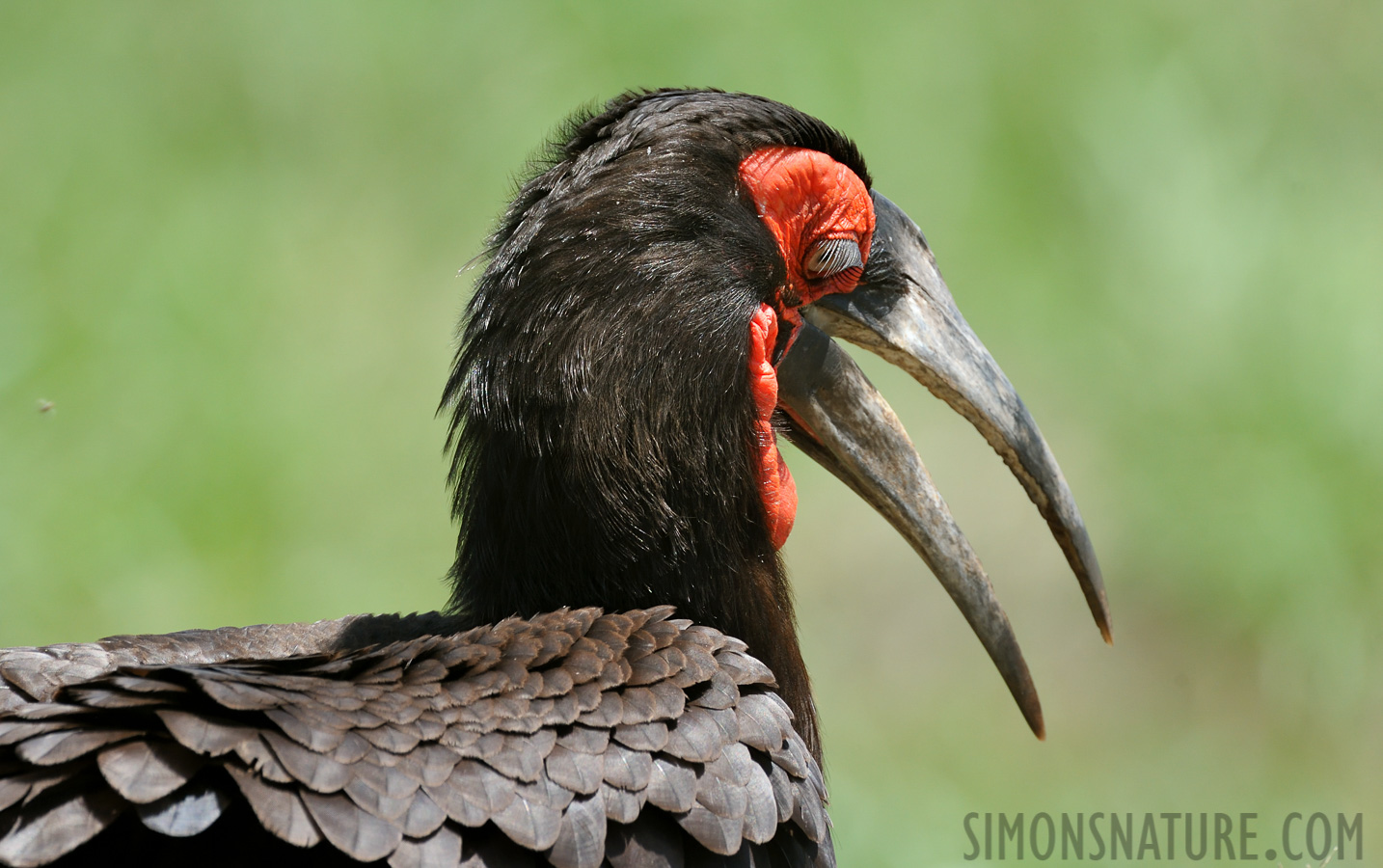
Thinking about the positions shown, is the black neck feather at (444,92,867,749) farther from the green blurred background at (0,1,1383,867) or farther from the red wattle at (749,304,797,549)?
the green blurred background at (0,1,1383,867)

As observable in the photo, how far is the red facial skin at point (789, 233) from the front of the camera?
2.96m

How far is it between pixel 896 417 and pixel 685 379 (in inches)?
25.1

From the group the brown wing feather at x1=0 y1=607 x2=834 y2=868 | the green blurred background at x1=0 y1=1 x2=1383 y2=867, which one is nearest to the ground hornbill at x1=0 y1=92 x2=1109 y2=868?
the brown wing feather at x1=0 y1=607 x2=834 y2=868

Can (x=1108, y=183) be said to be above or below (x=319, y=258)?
above

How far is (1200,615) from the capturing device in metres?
7.12

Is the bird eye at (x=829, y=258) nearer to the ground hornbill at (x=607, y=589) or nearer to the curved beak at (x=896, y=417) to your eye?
the ground hornbill at (x=607, y=589)

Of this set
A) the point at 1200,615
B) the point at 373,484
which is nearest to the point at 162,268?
the point at 373,484

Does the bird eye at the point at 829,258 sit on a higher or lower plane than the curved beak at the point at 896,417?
higher

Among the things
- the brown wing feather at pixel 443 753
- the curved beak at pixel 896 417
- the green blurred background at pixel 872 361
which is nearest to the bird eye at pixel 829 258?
the curved beak at pixel 896 417

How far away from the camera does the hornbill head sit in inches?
110

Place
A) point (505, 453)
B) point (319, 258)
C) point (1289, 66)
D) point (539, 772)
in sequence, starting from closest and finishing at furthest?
point (539, 772) → point (505, 453) → point (319, 258) → point (1289, 66)

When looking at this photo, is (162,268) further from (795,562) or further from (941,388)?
(941,388)

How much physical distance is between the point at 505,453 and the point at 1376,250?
22.5 feet

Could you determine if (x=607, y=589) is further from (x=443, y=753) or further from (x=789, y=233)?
(x=789, y=233)
